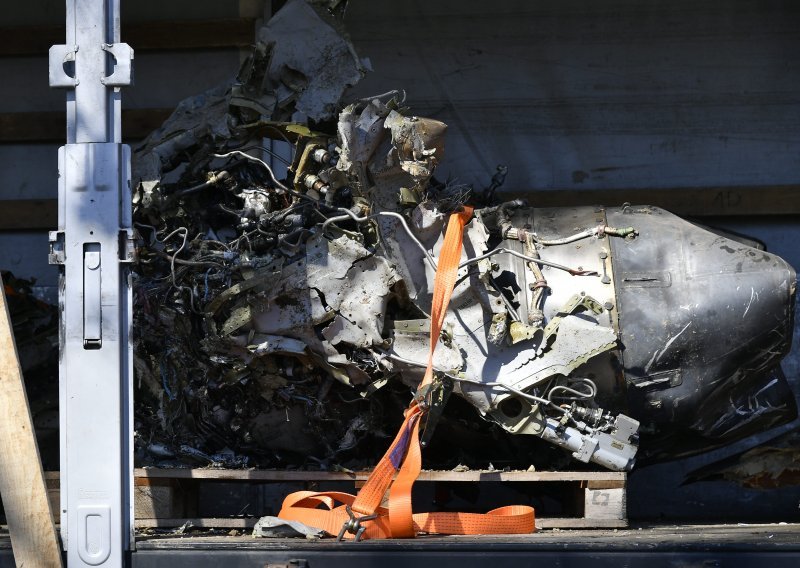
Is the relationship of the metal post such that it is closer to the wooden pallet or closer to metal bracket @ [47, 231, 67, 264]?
metal bracket @ [47, 231, 67, 264]

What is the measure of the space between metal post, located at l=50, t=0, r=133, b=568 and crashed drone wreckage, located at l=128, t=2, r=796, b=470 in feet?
2.21

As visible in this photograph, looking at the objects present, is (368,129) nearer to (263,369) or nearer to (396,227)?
(396,227)

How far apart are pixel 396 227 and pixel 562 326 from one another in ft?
2.40

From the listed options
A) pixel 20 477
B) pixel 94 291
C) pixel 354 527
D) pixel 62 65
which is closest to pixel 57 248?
pixel 94 291

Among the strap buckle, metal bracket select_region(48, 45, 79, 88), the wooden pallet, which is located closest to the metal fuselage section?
the wooden pallet

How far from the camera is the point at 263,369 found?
4000 mm

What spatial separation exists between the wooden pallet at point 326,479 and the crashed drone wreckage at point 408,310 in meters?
0.12

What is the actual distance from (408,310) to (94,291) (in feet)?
4.13

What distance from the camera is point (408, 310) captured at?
13.2 ft

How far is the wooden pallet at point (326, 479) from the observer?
12.6ft

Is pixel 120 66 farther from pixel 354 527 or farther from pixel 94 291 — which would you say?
pixel 354 527

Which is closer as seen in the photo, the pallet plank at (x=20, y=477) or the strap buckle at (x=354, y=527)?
the pallet plank at (x=20, y=477)

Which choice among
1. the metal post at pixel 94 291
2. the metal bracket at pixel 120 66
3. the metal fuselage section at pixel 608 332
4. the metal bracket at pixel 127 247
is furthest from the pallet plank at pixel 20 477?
the metal fuselage section at pixel 608 332

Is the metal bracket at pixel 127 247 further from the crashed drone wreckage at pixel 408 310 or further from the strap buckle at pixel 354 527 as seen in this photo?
the strap buckle at pixel 354 527
